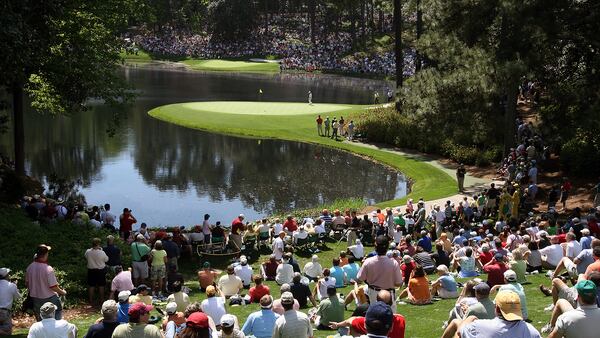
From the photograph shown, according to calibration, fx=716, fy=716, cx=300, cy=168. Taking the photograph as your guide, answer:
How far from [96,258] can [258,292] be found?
4.59m

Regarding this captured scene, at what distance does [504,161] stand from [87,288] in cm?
2465

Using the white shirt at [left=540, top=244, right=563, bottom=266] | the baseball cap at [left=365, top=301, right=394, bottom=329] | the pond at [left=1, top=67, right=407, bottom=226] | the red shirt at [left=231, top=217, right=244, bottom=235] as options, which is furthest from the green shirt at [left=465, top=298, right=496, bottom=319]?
the pond at [left=1, top=67, right=407, bottom=226]

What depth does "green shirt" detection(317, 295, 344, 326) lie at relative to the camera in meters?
13.1

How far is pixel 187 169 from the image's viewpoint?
134ft

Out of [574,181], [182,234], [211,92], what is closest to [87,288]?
[182,234]

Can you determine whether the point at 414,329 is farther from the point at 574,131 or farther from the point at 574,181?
the point at 574,181

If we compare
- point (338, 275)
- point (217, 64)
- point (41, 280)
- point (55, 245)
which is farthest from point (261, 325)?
point (217, 64)

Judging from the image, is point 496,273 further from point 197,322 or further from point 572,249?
point 197,322

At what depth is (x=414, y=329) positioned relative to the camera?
12.4 m

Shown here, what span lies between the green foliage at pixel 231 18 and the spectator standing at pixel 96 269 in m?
113

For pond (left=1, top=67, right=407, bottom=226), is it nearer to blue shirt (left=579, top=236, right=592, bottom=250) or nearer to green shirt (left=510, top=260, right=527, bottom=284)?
green shirt (left=510, top=260, right=527, bottom=284)

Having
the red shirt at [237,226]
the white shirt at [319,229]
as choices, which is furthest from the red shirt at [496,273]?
the white shirt at [319,229]

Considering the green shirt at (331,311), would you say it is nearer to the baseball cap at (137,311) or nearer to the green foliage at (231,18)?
the baseball cap at (137,311)

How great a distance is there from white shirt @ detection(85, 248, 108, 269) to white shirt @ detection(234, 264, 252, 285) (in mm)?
3262
